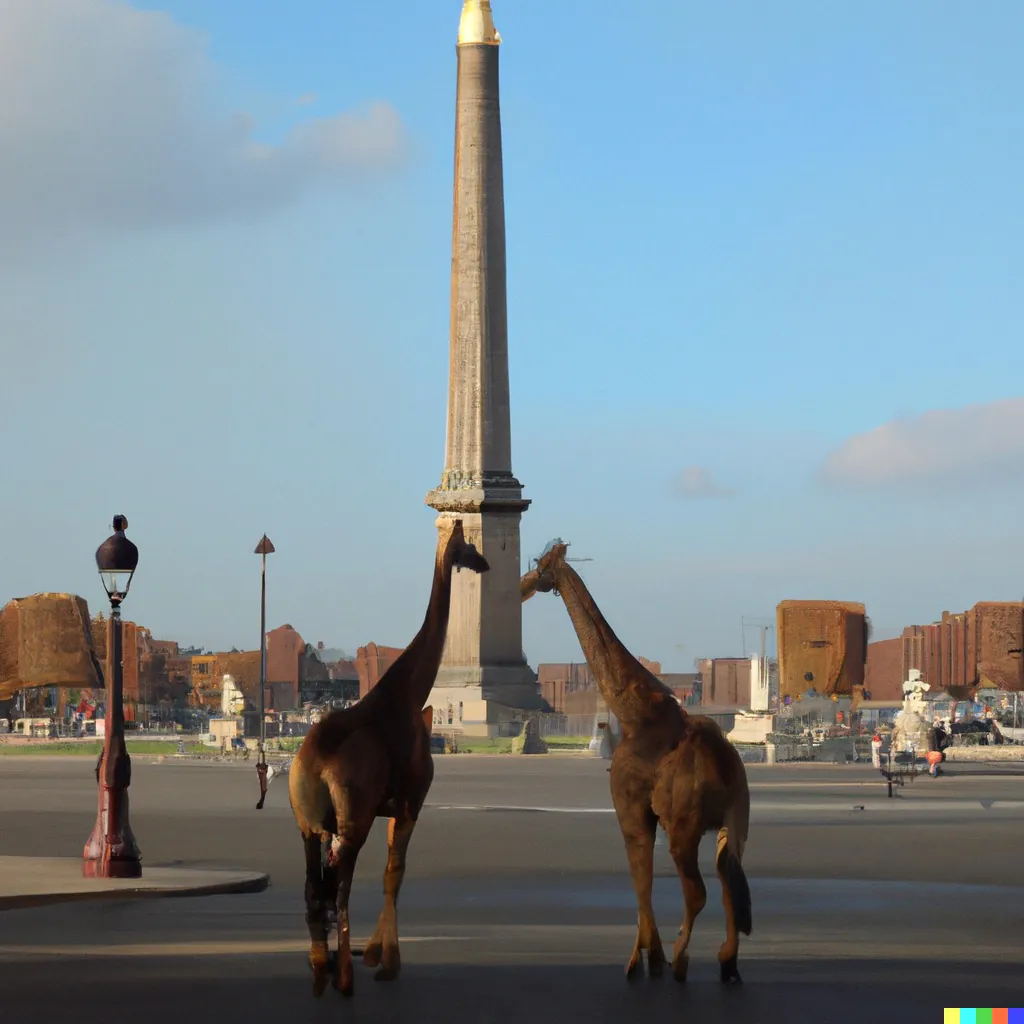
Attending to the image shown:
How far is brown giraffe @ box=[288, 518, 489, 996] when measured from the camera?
1502cm

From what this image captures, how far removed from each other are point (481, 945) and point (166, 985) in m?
3.24

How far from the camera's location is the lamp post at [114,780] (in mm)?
23438

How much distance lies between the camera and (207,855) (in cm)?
2828

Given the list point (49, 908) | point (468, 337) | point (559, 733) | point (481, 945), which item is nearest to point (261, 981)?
point (481, 945)

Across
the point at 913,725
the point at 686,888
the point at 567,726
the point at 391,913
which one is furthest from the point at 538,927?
the point at 567,726

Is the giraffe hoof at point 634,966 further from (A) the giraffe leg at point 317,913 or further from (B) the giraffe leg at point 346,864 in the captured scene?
(A) the giraffe leg at point 317,913

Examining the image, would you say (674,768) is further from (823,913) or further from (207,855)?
(207,855)

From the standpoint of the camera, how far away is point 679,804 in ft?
50.1

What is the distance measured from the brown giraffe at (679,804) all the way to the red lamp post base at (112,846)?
895 centimetres

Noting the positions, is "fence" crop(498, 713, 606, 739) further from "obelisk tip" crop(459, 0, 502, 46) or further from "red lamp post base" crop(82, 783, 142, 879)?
"red lamp post base" crop(82, 783, 142, 879)

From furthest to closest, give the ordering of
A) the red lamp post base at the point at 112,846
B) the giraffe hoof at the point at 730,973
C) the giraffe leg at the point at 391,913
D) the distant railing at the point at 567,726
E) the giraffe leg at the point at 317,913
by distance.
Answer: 1. the distant railing at the point at 567,726
2. the red lamp post base at the point at 112,846
3. the giraffe leg at the point at 391,913
4. the giraffe hoof at the point at 730,973
5. the giraffe leg at the point at 317,913

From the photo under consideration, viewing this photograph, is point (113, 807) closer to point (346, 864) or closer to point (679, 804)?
point (346, 864)

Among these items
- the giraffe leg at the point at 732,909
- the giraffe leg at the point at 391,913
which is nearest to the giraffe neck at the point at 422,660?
the giraffe leg at the point at 391,913

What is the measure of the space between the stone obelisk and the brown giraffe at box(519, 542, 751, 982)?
65258mm
